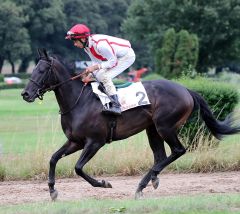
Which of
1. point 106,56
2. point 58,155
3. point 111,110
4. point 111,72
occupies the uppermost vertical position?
point 106,56

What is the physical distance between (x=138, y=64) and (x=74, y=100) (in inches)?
3334

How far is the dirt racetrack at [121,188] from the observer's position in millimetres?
11254

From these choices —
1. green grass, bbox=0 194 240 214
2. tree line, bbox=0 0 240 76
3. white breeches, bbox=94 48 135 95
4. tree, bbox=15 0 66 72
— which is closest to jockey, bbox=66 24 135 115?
white breeches, bbox=94 48 135 95

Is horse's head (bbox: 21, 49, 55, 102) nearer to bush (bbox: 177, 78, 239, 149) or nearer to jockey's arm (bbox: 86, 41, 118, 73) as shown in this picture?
jockey's arm (bbox: 86, 41, 118, 73)

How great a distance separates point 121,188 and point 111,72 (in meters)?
2.17

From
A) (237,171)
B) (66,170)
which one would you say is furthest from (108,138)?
(237,171)

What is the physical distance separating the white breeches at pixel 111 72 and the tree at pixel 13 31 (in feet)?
217

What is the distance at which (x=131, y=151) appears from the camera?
13961 mm

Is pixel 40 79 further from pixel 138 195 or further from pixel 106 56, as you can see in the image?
pixel 138 195

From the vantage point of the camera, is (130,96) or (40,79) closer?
(40,79)

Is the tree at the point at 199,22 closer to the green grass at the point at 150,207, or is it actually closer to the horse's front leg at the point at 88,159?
the horse's front leg at the point at 88,159

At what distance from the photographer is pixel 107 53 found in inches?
426

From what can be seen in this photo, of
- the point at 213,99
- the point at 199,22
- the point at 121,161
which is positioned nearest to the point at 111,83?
the point at 121,161

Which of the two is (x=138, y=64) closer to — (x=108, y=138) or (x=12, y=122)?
(x=12, y=122)
